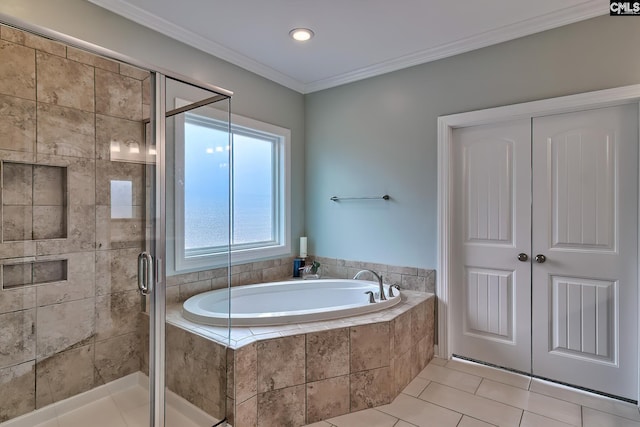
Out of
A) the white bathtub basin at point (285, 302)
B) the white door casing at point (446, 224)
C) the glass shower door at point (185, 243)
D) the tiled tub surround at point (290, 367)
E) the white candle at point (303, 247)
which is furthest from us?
the white candle at point (303, 247)

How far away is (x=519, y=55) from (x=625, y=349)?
215 centimetres

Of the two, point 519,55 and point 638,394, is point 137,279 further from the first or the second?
point 638,394

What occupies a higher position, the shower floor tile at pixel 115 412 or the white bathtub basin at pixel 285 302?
the white bathtub basin at pixel 285 302

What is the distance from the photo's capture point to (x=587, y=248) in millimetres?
2293

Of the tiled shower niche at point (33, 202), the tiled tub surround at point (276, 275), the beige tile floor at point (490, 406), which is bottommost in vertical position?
the beige tile floor at point (490, 406)

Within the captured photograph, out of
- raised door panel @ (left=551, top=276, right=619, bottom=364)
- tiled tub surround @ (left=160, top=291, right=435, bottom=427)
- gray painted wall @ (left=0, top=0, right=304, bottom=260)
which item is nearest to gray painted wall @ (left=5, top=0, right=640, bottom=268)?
gray painted wall @ (left=0, top=0, right=304, bottom=260)

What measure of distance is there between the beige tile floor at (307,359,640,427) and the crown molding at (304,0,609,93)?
8.34ft

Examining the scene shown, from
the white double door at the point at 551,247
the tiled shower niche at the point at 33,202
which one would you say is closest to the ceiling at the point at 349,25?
the white double door at the point at 551,247

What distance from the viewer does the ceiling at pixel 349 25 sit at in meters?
2.15

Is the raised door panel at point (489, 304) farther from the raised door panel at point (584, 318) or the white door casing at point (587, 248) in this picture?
the raised door panel at point (584, 318)

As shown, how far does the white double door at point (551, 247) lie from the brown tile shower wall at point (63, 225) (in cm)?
249

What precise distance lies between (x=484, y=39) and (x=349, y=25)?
3.48 feet

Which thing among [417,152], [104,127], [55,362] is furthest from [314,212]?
[55,362]
